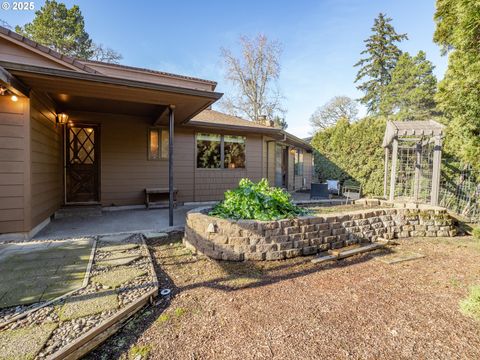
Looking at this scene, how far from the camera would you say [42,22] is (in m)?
15.5

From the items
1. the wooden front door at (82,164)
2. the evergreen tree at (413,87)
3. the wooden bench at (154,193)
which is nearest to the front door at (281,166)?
the wooden bench at (154,193)

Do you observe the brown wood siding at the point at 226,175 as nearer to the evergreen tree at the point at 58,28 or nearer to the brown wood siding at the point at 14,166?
the brown wood siding at the point at 14,166

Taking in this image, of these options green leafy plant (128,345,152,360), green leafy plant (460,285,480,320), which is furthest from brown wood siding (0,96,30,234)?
green leafy plant (460,285,480,320)

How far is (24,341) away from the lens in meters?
1.65

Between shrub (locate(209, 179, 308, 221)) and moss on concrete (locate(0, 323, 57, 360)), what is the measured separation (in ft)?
7.72

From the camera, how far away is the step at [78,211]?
5.67 meters

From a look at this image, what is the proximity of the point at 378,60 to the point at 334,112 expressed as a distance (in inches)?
222

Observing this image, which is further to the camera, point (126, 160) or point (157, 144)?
point (157, 144)

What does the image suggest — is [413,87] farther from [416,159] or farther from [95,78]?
[95,78]

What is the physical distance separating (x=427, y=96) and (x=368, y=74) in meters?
5.47

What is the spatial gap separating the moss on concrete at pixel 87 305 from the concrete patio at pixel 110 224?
236cm

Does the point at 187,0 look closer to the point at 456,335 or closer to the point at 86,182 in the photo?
the point at 86,182

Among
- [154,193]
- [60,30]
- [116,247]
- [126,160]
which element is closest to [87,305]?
Result: [116,247]

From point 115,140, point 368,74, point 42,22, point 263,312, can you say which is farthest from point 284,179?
point 42,22
